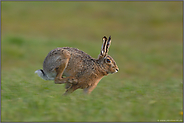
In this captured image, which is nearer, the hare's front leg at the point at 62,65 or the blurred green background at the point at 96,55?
the blurred green background at the point at 96,55

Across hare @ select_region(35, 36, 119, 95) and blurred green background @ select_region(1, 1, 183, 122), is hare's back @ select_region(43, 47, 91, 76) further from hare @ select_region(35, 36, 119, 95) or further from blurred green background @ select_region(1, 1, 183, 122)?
blurred green background @ select_region(1, 1, 183, 122)

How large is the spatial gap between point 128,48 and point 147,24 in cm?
1095

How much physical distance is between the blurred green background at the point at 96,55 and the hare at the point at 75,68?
1.18ft

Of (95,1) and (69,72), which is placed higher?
(95,1)

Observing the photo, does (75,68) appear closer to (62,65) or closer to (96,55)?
(62,65)

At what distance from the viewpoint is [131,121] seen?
4.91 m

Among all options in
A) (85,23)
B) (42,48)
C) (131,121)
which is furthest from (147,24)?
(131,121)

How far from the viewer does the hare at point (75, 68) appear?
6.66 meters

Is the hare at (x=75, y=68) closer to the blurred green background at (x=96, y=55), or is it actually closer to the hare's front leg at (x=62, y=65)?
the hare's front leg at (x=62, y=65)

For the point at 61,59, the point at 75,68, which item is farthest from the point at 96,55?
the point at 61,59

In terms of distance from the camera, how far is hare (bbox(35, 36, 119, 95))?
6.66m

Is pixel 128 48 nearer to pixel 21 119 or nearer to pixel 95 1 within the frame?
pixel 21 119

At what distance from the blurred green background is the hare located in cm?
36

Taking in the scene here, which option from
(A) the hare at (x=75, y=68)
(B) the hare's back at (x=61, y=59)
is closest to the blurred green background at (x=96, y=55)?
(A) the hare at (x=75, y=68)
